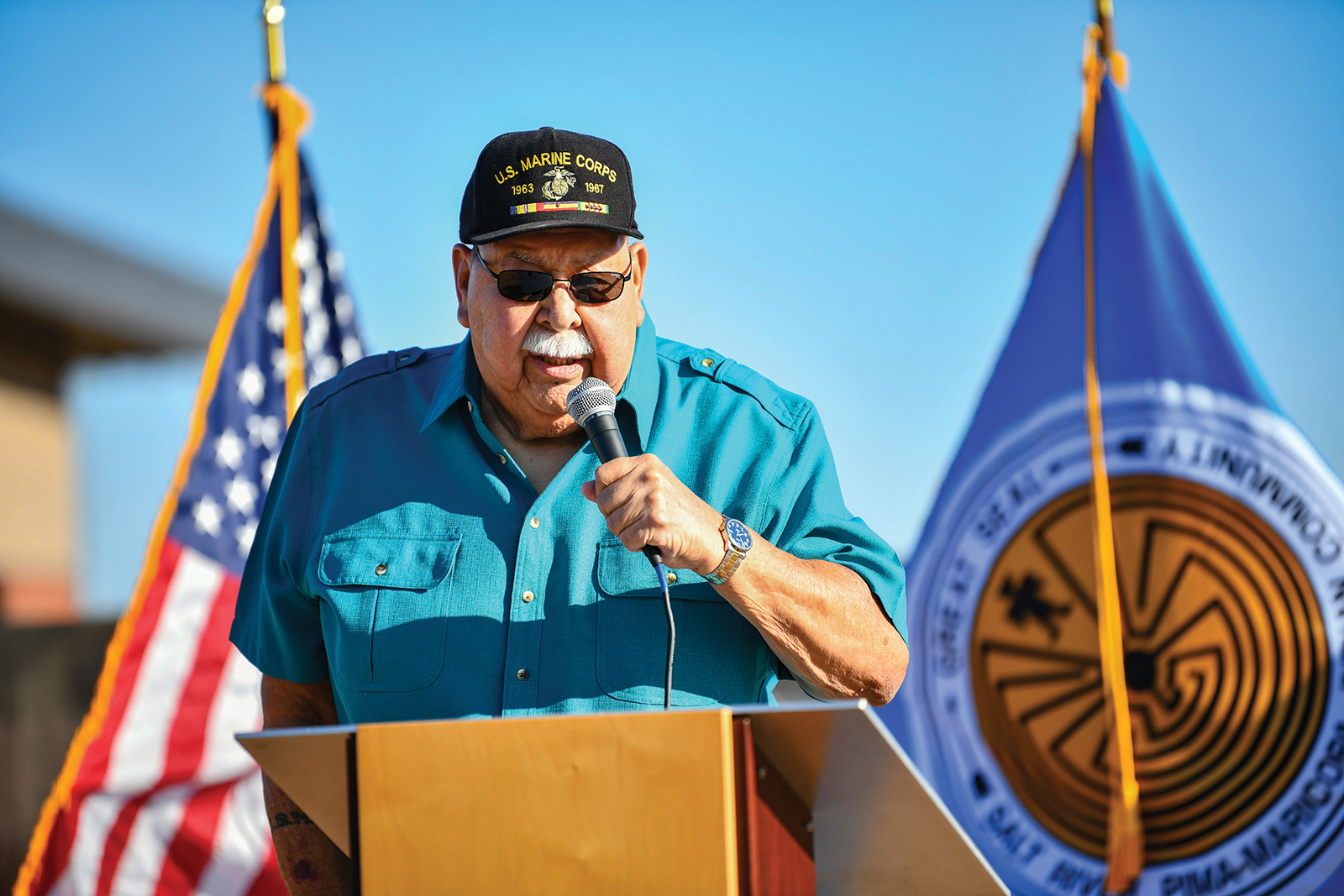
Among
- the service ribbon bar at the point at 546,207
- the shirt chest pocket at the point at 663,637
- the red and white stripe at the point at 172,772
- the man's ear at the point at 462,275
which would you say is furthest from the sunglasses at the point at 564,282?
the red and white stripe at the point at 172,772

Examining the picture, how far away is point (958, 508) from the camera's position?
177 inches

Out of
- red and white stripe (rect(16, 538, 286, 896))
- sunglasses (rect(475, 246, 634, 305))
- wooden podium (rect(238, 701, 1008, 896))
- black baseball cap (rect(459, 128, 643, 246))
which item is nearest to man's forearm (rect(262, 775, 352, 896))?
wooden podium (rect(238, 701, 1008, 896))

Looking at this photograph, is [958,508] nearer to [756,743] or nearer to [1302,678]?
[1302,678]

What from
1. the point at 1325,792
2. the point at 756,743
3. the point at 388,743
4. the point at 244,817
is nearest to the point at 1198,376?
the point at 1325,792

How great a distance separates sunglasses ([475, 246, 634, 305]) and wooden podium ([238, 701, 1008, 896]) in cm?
98

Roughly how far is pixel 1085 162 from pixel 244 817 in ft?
12.8

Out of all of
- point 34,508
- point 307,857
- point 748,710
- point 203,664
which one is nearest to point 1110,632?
point 307,857

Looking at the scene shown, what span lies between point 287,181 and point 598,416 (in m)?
3.71

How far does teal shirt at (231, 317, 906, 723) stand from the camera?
229cm

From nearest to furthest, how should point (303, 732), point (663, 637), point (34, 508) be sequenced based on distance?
point (303, 732)
point (663, 637)
point (34, 508)

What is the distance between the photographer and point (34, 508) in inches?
653

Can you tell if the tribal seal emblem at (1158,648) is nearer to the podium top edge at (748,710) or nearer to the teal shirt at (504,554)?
the teal shirt at (504,554)

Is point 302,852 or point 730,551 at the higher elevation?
point 730,551

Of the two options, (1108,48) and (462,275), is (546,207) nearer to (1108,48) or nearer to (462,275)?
(462,275)
